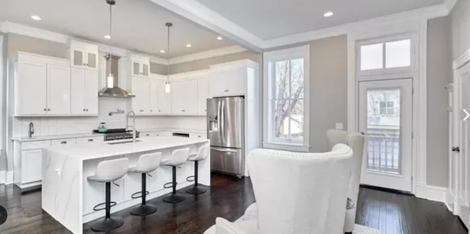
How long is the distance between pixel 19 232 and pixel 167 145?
1849 millimetres

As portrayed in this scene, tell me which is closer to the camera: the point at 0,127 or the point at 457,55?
the point at 457,55

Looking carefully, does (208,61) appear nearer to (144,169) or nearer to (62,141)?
(62,141)

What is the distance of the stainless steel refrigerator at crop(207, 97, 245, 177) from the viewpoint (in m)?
5.04

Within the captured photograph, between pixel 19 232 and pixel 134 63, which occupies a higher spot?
pixel 134 63

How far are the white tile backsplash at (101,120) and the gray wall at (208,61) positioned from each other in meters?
1.38

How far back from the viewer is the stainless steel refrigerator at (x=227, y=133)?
504 centimetres

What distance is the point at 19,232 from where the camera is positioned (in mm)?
2660

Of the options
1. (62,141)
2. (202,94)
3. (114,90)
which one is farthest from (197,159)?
(114,90)

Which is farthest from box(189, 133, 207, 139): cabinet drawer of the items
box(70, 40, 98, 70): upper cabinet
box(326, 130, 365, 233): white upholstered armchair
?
box(326, 130, 365, 233): white upholstered armchair

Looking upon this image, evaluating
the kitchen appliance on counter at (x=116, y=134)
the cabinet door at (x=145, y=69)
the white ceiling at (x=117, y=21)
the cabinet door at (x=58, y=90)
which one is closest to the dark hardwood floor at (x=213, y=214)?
the cabinet door at (x=58, y=90)

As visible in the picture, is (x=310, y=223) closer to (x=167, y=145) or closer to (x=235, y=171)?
(x=167, y=145)

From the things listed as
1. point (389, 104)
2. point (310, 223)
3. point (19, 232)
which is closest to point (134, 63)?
point (19, 232)

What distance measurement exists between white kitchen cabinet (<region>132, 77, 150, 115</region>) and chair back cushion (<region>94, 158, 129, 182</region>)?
3.64m

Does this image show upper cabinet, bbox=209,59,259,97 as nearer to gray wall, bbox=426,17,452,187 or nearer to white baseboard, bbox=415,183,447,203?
gray wall, bbox=426,17,452,187
